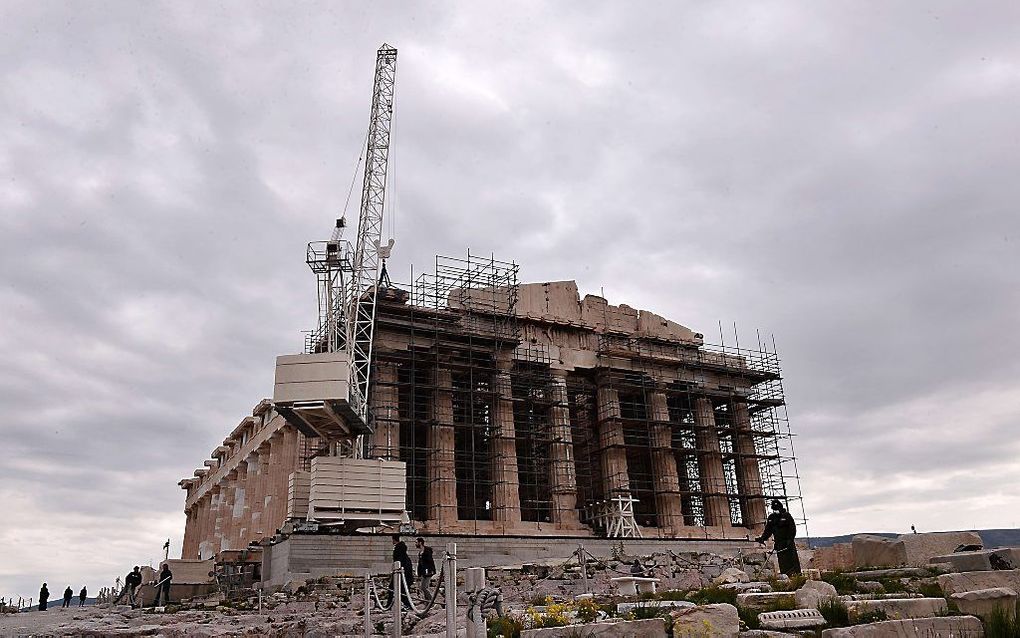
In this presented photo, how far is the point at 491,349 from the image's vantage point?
147 ft

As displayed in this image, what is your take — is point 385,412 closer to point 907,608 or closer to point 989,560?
point 989,560

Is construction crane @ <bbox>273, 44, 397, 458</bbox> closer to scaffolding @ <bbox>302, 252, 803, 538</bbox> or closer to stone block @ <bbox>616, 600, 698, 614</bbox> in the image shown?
scaffolding @ <bbox>302, 252, 803, 538</bbox>

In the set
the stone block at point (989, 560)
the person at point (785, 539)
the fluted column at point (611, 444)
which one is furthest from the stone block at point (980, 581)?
the fluted column at point (611, 444)

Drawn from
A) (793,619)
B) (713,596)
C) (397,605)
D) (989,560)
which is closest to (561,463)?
(713,596)

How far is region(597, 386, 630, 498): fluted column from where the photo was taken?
4828 cm

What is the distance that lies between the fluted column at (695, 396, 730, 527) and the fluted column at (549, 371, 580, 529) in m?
9.73

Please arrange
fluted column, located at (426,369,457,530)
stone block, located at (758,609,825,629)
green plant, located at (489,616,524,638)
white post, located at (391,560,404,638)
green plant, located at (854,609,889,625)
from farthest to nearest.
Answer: fluted column, located at (426,369,457,530), white post, located at (391,560,404,638), green plant, located at (489,616,524,638), stone block, located at (758,609,825,629), green plant, located at (854,609,889,625)

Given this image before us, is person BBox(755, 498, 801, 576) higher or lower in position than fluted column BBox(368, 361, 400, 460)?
lower

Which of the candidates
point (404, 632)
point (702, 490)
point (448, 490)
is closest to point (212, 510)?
point (448, 490)

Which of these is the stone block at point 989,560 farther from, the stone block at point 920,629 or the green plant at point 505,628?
the green plant at point 505,628

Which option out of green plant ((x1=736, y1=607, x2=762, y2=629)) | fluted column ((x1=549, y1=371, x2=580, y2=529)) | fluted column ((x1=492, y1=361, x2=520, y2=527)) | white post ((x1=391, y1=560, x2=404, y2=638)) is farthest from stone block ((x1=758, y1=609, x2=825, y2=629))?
fluted column ((x1=549, y1=371, x2=580, y2=529))

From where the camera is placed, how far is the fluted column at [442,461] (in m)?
40.8

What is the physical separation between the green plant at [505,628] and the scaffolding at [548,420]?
25971 mm

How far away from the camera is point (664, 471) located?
50.3 metres
